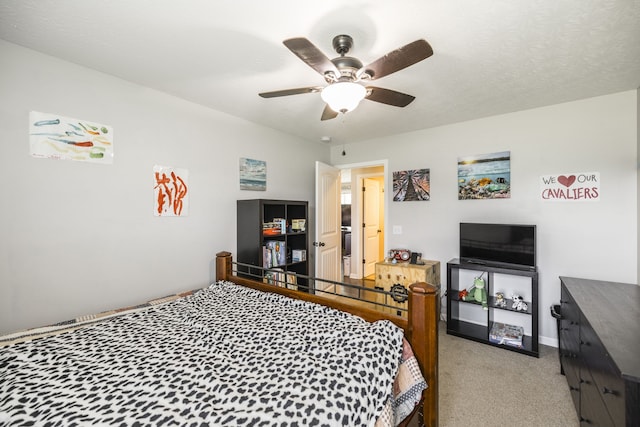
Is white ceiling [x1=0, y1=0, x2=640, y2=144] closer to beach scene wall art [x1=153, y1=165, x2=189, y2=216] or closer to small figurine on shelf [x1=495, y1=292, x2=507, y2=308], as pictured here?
beach scene wall art [x1=153, y1=165, x2=189, y2=216]

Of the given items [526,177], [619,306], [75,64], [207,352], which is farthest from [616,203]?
[75,64]

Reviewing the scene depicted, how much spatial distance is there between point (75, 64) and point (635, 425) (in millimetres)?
3648

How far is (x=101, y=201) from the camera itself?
214 cm

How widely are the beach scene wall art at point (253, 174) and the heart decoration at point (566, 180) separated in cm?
326

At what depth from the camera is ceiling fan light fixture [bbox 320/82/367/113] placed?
158cm

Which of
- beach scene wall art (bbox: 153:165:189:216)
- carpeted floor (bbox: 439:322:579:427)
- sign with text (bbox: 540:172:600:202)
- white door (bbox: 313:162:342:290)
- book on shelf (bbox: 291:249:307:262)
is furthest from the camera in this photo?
white door (bbox: 313:162:342:290)

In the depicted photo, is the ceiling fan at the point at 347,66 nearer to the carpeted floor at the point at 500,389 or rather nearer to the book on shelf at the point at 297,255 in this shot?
the book on shelf at the point at 297,255

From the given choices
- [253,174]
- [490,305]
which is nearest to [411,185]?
[490,305]

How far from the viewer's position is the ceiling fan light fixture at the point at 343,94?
1584 mm

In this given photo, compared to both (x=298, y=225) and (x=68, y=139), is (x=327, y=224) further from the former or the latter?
(x=68, y=139)

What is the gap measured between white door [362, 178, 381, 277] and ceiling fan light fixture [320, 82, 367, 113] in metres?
3.88

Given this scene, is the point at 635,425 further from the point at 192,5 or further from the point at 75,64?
the point at 75,64

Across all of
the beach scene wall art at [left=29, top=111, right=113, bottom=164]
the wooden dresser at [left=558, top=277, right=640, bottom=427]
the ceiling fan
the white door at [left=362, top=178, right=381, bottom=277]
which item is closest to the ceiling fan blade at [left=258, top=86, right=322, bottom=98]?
the ceiling fan

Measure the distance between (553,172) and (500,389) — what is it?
7.16 feet
